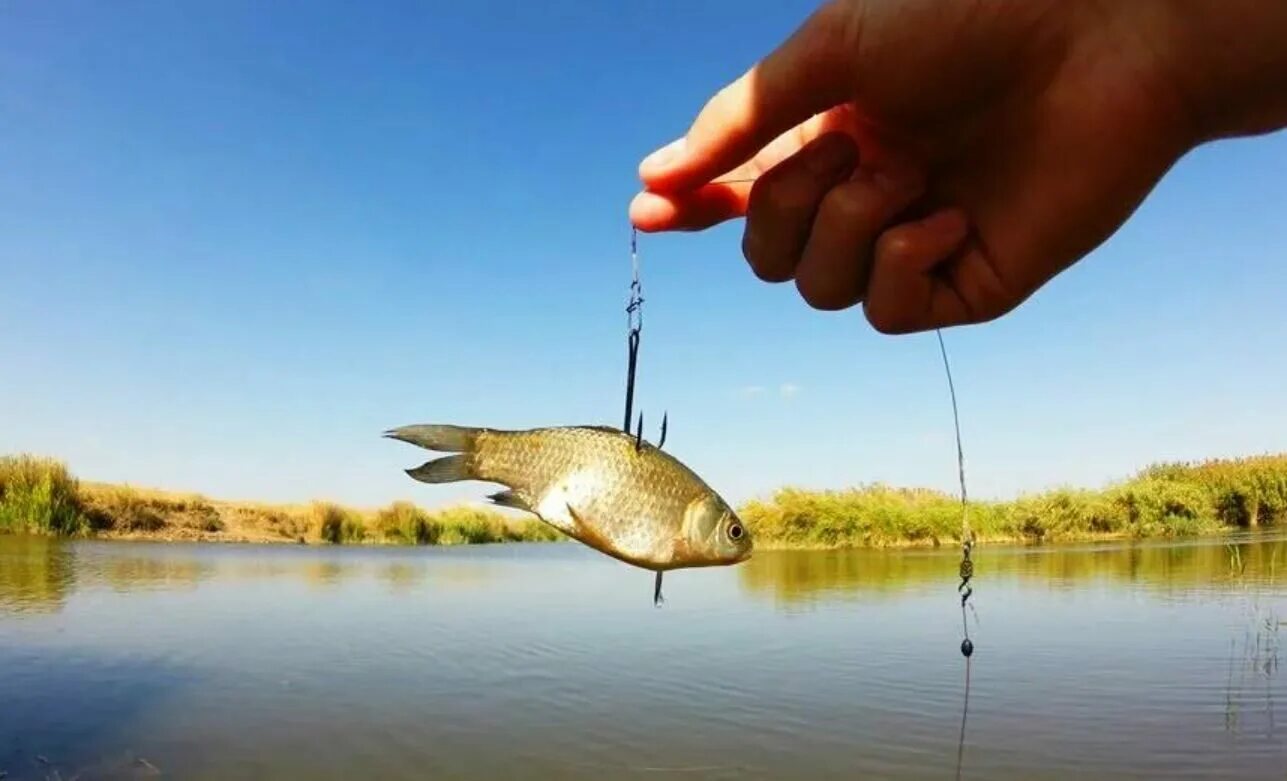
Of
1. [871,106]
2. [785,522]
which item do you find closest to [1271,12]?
[871,106]

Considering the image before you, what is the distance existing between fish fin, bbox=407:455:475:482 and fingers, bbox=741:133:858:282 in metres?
1.08

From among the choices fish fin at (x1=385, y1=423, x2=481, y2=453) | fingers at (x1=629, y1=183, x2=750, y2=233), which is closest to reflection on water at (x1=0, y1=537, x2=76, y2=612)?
fingers at (x1=629, y1=183, x2=750, y2=233)

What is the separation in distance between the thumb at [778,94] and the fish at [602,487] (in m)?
0.80

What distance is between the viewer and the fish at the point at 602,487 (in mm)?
1457

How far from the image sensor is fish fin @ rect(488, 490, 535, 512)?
1490mm

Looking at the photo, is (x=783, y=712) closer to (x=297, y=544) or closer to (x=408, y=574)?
(x=408, y=574)

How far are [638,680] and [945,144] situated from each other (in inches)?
441

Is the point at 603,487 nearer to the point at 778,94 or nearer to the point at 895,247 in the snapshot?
the point at 778,94

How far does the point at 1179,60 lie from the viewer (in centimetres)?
175

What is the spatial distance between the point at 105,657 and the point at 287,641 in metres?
2.54

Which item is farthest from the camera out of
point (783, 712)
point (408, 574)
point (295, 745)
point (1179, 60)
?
point (408, 574)

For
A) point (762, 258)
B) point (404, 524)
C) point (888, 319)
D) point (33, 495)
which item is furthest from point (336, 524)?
point (888, 319)

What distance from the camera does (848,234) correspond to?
7.26 ft

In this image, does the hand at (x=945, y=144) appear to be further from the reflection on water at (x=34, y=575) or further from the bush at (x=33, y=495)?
the bush at (x=33, y=495)
